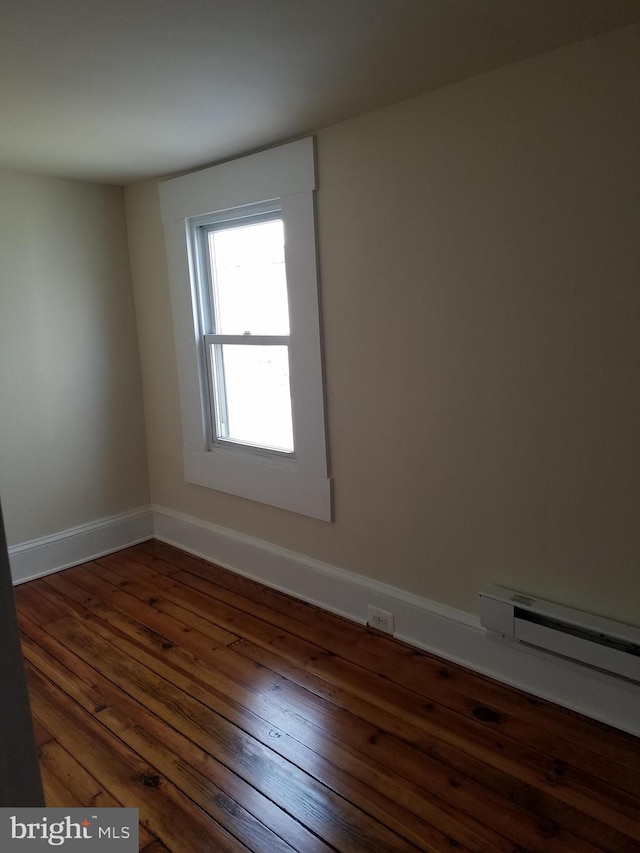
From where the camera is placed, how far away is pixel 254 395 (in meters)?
3.28

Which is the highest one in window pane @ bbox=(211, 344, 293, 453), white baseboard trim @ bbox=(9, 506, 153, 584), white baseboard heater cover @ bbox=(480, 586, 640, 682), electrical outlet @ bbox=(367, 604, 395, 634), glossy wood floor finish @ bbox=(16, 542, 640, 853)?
window pane @ bbox=(211, 344, 293, 453)

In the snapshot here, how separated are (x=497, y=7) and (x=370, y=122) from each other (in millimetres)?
893

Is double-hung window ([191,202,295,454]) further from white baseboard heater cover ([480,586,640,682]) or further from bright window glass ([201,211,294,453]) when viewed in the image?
white baseboard heater cover ([480,586,640,682])

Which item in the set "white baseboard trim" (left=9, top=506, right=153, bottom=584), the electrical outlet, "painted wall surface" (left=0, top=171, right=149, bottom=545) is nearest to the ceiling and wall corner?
the electrical outlet

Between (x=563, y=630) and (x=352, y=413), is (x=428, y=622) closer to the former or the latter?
(x=563, y=630)

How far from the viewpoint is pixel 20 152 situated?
2.83m

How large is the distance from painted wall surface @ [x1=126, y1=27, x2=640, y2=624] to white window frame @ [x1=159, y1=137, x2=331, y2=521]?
0.27ft

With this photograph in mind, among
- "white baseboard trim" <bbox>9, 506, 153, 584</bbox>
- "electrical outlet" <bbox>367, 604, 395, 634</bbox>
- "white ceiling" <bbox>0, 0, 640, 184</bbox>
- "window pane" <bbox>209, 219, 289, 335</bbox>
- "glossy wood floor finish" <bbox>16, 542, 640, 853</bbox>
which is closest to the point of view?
"white ceiling" <bbox>0, 0, 640, 184</bbox>

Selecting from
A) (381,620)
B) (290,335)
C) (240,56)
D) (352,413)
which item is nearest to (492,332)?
(352,413)

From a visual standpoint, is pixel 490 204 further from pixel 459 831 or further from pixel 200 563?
pixel 200 563

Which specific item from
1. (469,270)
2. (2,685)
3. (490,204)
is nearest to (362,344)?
(469,270)

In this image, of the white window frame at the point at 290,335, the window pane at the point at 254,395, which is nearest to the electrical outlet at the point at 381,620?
the white window frame at the point at 290,335

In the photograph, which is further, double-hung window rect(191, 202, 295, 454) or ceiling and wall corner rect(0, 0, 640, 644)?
double-hung window rect(191, 202, 295, 454)

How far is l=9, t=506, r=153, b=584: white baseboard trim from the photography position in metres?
3.45
